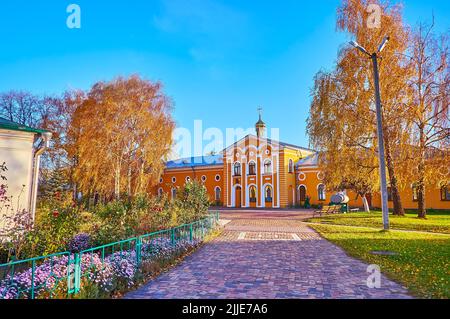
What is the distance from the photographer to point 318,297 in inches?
182

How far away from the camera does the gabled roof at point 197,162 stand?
1546 inches

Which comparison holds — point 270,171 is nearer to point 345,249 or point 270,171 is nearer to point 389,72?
point 389,72

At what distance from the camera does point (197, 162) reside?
41844 millimetres

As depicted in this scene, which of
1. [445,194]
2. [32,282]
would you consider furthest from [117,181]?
[445,194]

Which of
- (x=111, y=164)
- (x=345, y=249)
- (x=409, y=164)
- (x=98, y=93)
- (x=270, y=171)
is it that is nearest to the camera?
(x=345, y=249)

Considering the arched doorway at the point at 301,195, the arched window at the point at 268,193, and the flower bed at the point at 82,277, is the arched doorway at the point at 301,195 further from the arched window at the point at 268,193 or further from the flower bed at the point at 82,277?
the flower bed at the point at 82,277

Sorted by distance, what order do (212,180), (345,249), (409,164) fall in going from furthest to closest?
(212,180), (409,164), (345,249)

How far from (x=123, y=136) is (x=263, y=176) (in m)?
18.4

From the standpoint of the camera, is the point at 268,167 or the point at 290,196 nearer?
the point at 290,196

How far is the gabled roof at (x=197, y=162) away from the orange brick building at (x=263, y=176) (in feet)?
0.60

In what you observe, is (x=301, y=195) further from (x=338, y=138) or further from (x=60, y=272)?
(x=60, y=272)

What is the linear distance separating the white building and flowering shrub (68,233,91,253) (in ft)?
6.87

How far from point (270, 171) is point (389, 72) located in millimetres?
18844
